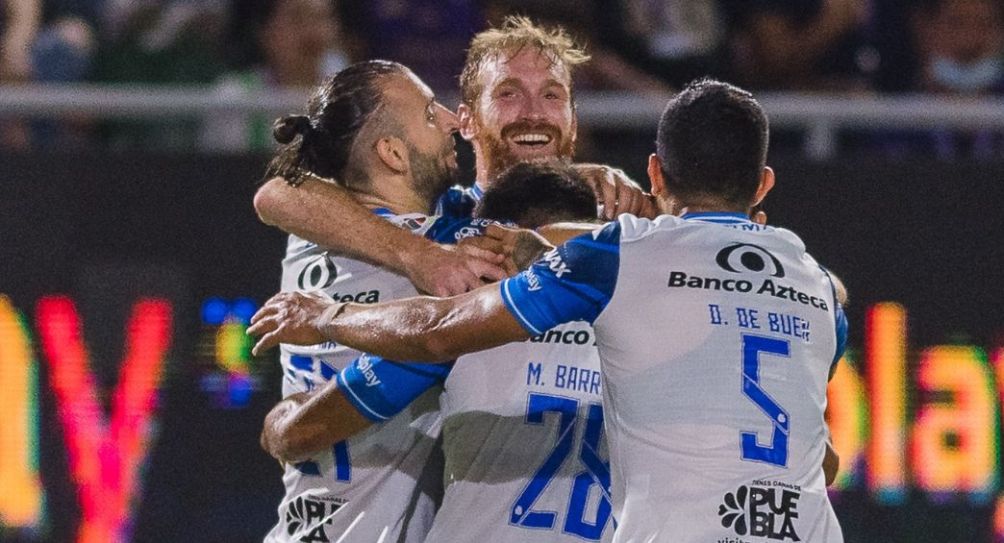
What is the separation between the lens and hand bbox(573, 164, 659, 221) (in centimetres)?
488

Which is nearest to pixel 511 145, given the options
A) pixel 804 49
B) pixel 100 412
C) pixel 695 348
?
pixel 695 348

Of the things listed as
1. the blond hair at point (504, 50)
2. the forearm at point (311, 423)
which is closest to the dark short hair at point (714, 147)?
the forearm at point (311, 423)

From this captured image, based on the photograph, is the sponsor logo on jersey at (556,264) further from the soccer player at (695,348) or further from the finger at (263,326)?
the finger at (263,326)

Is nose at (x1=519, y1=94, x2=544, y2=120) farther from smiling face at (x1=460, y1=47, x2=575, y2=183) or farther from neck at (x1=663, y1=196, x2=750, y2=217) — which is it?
neck at (x1=663, y1=196, x2=750, y2=217)

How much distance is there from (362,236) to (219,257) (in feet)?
9.00

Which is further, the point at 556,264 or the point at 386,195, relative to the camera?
the point at 386,195

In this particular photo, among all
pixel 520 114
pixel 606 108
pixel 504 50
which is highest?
pixel 606 108

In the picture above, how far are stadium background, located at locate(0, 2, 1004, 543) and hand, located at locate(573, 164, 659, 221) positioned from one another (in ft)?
6.94

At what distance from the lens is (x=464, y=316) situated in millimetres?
4008

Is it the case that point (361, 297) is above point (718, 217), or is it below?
below

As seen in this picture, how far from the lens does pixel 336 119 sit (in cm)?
486

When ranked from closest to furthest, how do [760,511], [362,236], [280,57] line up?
1. [760,511]
2. [362,236]
3. [280,57]

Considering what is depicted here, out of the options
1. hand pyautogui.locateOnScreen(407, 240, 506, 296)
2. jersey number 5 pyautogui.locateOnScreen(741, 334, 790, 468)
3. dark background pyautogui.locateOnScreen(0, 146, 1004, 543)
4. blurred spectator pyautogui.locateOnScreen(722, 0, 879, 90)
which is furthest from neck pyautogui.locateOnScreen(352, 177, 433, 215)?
blurred spectator pyautogui.locateOnScreen(722, 0, 879, 90)

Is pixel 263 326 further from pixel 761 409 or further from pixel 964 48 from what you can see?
pixel 964 48
